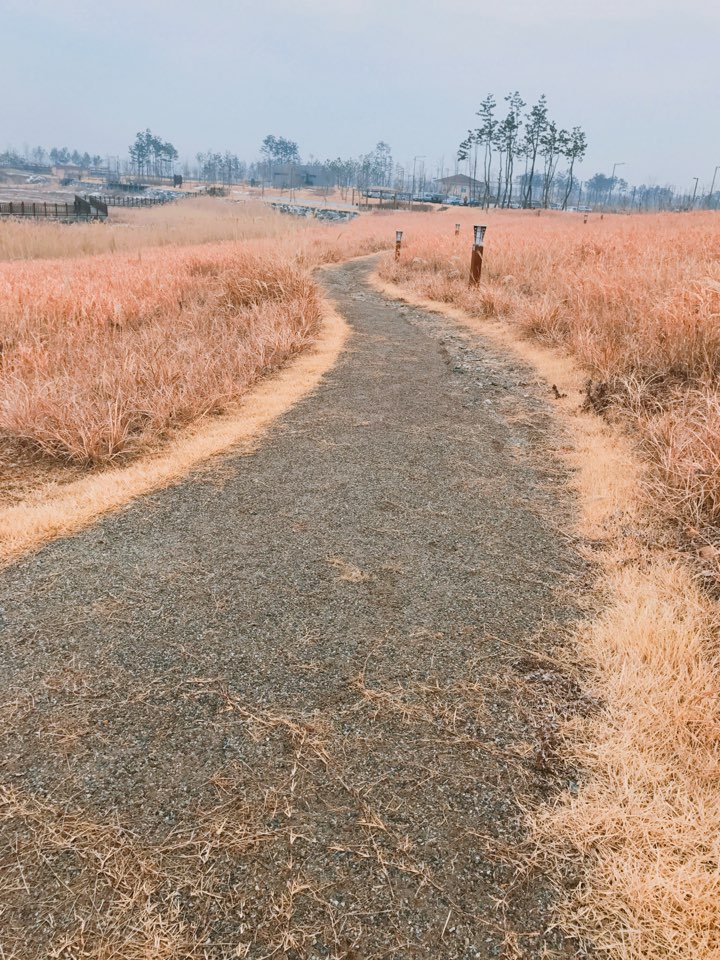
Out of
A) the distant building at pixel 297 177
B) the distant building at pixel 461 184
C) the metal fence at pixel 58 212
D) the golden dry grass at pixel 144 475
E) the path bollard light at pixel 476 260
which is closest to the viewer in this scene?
the golden dry grass at pixel 144 475

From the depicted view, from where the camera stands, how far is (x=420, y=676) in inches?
83.4

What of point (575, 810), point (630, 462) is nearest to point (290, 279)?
point (630, 462)

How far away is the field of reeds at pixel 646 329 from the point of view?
132 inches

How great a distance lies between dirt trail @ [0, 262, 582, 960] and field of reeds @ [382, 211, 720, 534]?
0.79m

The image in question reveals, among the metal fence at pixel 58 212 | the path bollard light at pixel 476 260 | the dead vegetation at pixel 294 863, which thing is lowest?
the dead vegetation at pixel 294 863

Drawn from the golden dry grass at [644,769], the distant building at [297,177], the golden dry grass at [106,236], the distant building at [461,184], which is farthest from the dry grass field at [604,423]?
the distant building at [461,184]

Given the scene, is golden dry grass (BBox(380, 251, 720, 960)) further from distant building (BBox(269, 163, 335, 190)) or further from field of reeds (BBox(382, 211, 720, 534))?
distant building (BBox(269, 163, 335, 190))

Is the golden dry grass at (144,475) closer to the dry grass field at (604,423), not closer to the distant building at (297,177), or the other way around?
the dry grass field at (604,423)

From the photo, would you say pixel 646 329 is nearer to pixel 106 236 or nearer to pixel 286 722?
pixel 286 722

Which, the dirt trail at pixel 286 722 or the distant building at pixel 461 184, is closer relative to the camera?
the dirt trail at pixel 286 722

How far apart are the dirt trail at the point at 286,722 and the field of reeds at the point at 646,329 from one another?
2.59 ft

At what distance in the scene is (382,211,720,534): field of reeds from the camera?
3.36 metres

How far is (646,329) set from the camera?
211 inches

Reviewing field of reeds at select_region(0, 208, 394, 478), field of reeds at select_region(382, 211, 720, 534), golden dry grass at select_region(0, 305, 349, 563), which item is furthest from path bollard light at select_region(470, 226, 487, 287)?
golden dry grass at select_region(0, 305, 349, 563)
